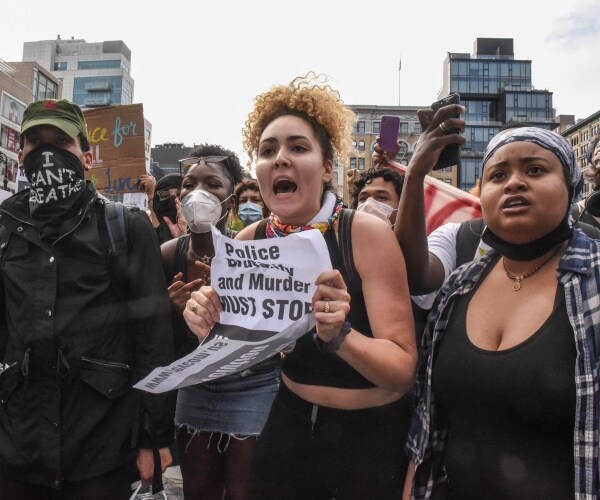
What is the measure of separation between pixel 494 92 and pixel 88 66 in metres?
65.3

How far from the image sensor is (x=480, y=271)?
81.1 inches

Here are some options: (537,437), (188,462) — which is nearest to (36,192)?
(188,462)

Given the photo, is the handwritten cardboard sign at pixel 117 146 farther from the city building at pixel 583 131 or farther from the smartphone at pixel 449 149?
the city building at pixel 583 131

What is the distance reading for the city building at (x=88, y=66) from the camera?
95.4 metres

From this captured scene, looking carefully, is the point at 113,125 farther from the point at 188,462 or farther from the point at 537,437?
the point at 537,437

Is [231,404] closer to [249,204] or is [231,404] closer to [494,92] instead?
[249,204]

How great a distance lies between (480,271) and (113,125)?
5065 millimetres

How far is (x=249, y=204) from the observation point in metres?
4.97

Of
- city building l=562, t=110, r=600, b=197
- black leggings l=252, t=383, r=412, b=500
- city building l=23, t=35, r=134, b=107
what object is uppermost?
city building l=23, t=35, r=134, b=107

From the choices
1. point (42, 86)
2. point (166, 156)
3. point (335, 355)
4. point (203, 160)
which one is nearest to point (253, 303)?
point (335, 355)

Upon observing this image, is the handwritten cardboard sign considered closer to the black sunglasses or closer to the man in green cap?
the black sunglasses

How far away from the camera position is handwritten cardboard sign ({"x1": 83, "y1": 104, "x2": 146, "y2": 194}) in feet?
19.8

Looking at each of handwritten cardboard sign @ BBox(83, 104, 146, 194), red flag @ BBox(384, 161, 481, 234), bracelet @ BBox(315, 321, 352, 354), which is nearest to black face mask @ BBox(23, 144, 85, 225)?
bracelet @ BBox(315, 321, 352, 354)

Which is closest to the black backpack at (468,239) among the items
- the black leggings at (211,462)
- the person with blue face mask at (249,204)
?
the black leggings at (211,462)
